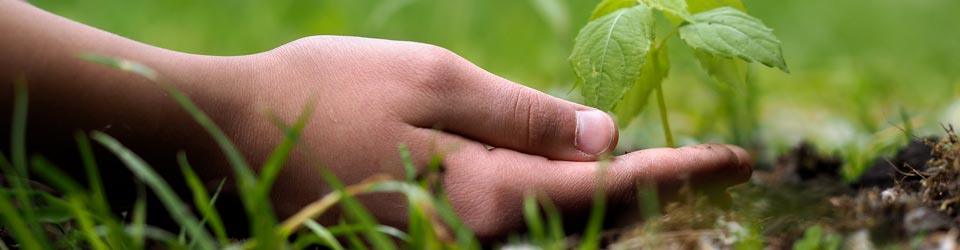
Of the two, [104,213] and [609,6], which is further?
[609,6]

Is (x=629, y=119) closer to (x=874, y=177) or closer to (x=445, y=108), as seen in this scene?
(x=445, y=108)

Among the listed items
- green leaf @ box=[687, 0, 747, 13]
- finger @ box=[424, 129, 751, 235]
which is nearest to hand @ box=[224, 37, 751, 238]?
finger @ box=[424, 129, 751, 235]

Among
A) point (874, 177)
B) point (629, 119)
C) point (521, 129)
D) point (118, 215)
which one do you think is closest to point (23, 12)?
point (118, 215)

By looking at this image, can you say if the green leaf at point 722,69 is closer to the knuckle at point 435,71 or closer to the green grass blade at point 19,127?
the knuckle at point 435,71

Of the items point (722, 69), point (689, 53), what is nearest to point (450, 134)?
point (722, 69)

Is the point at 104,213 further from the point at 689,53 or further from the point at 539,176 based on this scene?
the point at 689,53

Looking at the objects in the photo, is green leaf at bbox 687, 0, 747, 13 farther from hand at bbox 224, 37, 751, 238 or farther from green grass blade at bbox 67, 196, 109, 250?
green grass blade at bbox 67, 196, 109, 250

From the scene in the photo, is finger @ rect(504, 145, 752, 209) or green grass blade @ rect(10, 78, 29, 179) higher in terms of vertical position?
green grass blade @ rect(10, 78, 29, 179)
